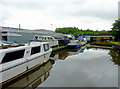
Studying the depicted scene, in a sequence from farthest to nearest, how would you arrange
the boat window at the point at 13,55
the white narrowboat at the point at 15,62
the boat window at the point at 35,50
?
1. the boat window at the point at 35,50
2. the boat window at the point at 13,55
3. the white narrowboat at the point at 15,62

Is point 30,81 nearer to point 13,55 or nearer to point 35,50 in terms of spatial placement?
point 13,55

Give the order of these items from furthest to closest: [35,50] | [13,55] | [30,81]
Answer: [35,50] → [30,81] → [13,55]

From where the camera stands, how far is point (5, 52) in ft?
19.4

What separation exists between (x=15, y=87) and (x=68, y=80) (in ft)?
12.7

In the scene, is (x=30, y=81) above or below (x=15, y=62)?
below

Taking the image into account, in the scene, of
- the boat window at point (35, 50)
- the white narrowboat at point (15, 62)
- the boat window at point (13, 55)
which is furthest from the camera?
the boat window at point (35, 50)

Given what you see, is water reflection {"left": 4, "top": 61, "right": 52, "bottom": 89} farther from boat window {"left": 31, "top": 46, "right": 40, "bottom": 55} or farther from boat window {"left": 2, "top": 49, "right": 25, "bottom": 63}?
boat window {"left": 31, "top": 46, "right": 40, "bottom": 55}

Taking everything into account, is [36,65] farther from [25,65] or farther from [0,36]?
[0,36]

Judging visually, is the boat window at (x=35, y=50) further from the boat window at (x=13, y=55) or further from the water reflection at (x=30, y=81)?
the water reflection at (x=30, y=81)

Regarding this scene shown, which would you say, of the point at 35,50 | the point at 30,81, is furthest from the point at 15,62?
the point at 35,50

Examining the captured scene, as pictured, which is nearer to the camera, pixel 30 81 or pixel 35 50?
pixel 30 81

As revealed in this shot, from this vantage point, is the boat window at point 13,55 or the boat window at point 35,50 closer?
the boat window at point 13,55

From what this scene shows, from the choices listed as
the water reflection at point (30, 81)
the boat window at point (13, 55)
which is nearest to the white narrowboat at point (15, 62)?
the boat window at point (13, 55)

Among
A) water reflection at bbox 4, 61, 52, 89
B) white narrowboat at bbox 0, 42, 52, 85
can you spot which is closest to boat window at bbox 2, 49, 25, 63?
white narrowboat at bbox 0, 42, 52, 85
